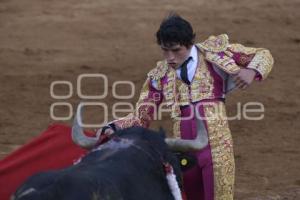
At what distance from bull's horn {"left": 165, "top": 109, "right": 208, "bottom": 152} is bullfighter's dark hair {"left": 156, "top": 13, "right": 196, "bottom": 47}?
42 centimetres

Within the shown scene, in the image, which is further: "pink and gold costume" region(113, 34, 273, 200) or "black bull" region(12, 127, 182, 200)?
"pink and gold costume" region(113, 34, 273, 200)

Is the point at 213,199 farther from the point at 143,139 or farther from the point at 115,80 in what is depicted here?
the point at 115,80

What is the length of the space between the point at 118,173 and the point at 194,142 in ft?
2.39

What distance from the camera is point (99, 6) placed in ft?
42.6

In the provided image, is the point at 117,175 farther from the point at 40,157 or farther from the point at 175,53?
the point at 40,157

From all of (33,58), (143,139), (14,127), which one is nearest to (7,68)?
(33,58)

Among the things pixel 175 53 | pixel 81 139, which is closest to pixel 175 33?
pixel 175 53

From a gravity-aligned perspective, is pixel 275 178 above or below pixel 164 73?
below

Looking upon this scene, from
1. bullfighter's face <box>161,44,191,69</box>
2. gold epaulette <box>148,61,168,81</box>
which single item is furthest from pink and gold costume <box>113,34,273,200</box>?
bullfighter's face <box>161,44,191,69</box>

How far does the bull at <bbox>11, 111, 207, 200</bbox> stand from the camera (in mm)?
3412

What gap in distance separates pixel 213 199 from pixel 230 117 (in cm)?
446

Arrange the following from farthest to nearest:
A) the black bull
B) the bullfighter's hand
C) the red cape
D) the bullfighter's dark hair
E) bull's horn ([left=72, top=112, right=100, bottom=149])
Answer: the red cape, the bullfighter's hand, the bullfighter's dark hair, bull's horn ([left=72, top=112, right=100, bottom=149]), the black bull

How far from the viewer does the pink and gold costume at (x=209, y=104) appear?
465 centimetres

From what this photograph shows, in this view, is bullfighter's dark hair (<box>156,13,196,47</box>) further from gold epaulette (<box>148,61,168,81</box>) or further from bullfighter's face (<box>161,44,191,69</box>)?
gold epaulette (<box>148,61,168,81</box>)
